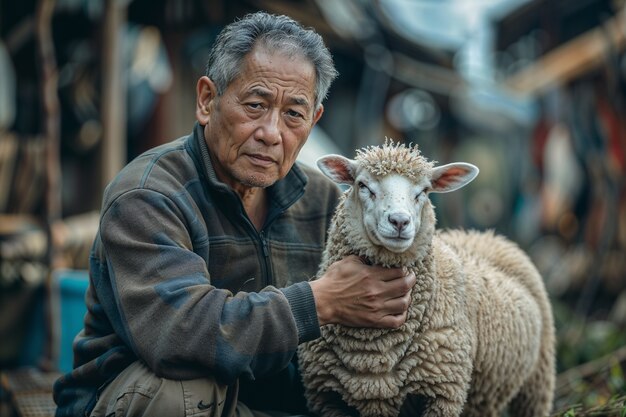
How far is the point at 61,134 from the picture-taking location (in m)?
7.01

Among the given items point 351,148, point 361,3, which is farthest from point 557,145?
point 361,3

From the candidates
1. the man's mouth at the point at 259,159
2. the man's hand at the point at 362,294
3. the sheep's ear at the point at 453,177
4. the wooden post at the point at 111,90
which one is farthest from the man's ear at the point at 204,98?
the wooden post at the point at 111,90

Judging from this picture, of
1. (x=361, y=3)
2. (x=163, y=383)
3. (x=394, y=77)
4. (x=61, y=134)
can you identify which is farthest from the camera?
(x=394, y=77)

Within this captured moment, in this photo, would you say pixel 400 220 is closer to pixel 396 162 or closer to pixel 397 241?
pixel 397 241

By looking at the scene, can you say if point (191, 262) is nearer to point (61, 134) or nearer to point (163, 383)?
point (163, 383)

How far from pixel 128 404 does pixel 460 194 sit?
9.90 meters

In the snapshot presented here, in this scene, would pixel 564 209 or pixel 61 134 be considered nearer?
pixel 61 134

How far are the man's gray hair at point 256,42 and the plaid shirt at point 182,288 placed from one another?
0.91 feet

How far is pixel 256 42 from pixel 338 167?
0.54 metres

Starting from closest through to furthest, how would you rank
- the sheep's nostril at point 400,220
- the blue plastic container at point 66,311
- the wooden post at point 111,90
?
the sheep's nostril at point 400,220, the blue plastic container at point 66,311, the wooden post at point 111,90

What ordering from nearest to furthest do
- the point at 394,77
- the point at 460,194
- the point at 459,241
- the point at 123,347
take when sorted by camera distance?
1. the point at 123,347
2. the point at 459,241
3. the point at 394,77
4. the point at 460,194

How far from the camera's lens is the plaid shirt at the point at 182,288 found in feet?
7.38

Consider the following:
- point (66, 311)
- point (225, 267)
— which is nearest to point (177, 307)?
point (225, 267)

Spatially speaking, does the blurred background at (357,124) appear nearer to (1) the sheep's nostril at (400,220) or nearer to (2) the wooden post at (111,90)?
(2) the wooden post at (111,90)
